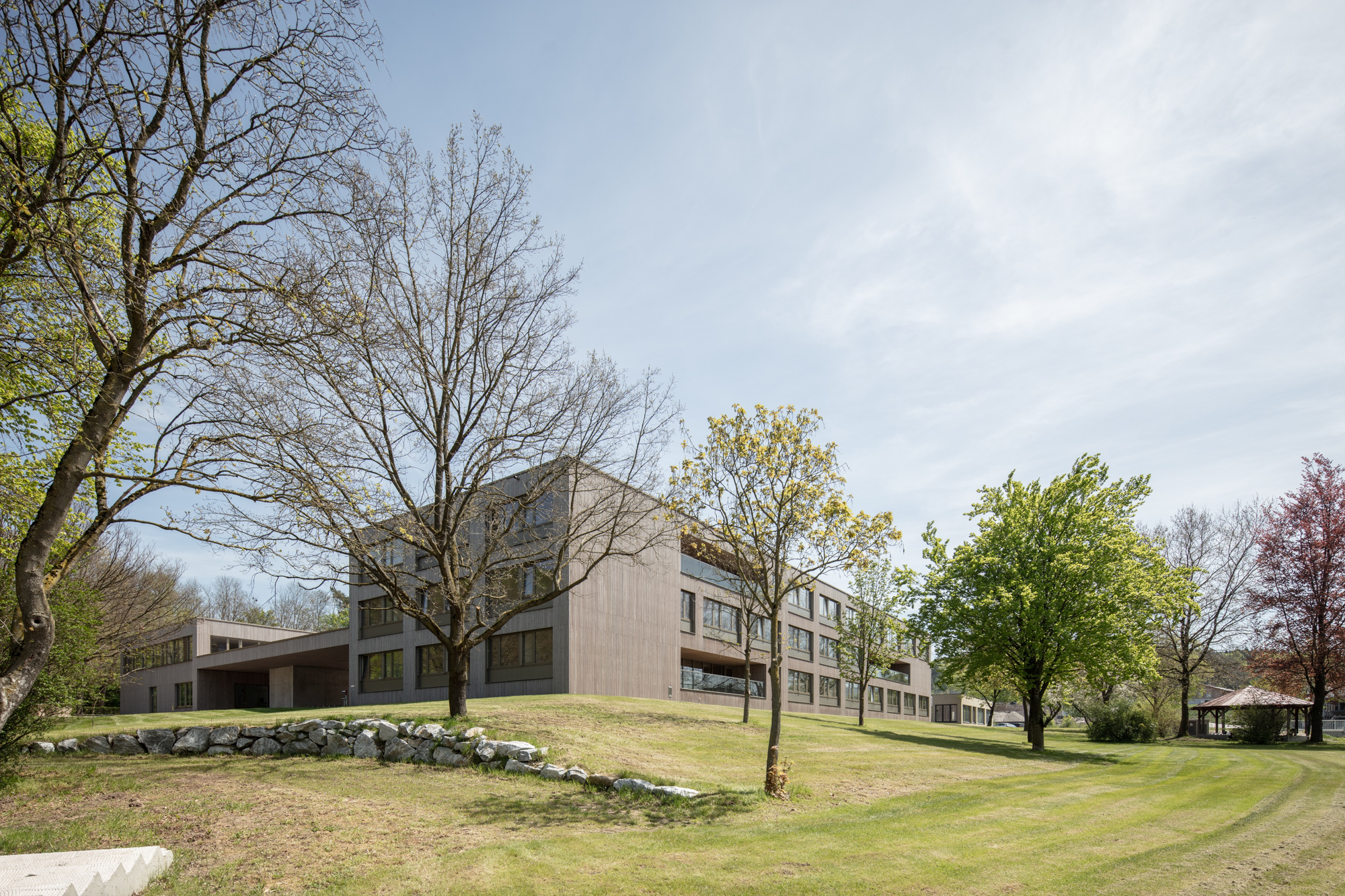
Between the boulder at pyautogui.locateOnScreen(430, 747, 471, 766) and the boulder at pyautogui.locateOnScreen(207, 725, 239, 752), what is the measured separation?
17.6ft

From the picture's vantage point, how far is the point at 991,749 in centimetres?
2683

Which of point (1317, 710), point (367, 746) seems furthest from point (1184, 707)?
point (367, 746)

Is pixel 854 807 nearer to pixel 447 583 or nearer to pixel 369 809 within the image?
pixel 369 809

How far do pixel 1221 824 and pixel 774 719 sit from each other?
285 inches

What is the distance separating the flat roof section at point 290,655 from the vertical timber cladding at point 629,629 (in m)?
17.8

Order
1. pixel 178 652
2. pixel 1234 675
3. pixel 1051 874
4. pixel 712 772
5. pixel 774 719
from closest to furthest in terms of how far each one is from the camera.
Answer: pixel 1051 874 < pixel 774 719 < pixel 712 772 < pixel 178 652 < pixel 1234 675

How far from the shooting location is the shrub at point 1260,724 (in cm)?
3612

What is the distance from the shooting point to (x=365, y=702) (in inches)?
1558

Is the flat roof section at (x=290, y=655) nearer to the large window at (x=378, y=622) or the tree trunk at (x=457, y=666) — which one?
the large window at (x=378, y=622)

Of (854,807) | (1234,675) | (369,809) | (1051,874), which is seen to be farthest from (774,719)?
(1234,675)

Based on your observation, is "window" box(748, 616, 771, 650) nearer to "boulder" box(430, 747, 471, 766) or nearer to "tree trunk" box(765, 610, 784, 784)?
"boulder" box(430, 747, 471, 766)

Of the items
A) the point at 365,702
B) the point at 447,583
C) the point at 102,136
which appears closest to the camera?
the point at 102,136

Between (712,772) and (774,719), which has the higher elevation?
(774,719)

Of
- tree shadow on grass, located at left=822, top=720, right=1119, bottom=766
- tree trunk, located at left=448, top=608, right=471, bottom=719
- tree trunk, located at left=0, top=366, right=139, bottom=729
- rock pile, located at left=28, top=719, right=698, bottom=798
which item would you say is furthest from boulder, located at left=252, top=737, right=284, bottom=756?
tree shadow on grass, located at left=822, top=720, right=1119, bottom=766
